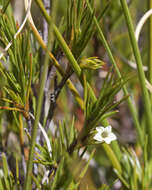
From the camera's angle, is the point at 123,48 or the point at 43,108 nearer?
the point at 43,108

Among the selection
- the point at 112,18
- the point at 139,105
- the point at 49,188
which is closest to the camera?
the point at 49,188

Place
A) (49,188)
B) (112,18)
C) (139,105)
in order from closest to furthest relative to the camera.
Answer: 1. (49,188)
2. (112,18)
3. (139,105)

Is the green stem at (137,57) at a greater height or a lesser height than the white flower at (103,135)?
greater

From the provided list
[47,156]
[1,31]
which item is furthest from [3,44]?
[47,156]

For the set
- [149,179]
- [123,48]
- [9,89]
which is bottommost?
[149,179]

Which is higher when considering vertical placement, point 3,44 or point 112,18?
point 112,18

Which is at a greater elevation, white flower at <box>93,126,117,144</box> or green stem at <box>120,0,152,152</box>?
green stem at <box>120,0,152,152</box>

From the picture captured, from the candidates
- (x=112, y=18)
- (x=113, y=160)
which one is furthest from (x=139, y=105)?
(x=113, y=160)

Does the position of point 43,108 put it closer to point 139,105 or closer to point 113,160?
point 113,160

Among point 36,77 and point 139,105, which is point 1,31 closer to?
point 36,77
